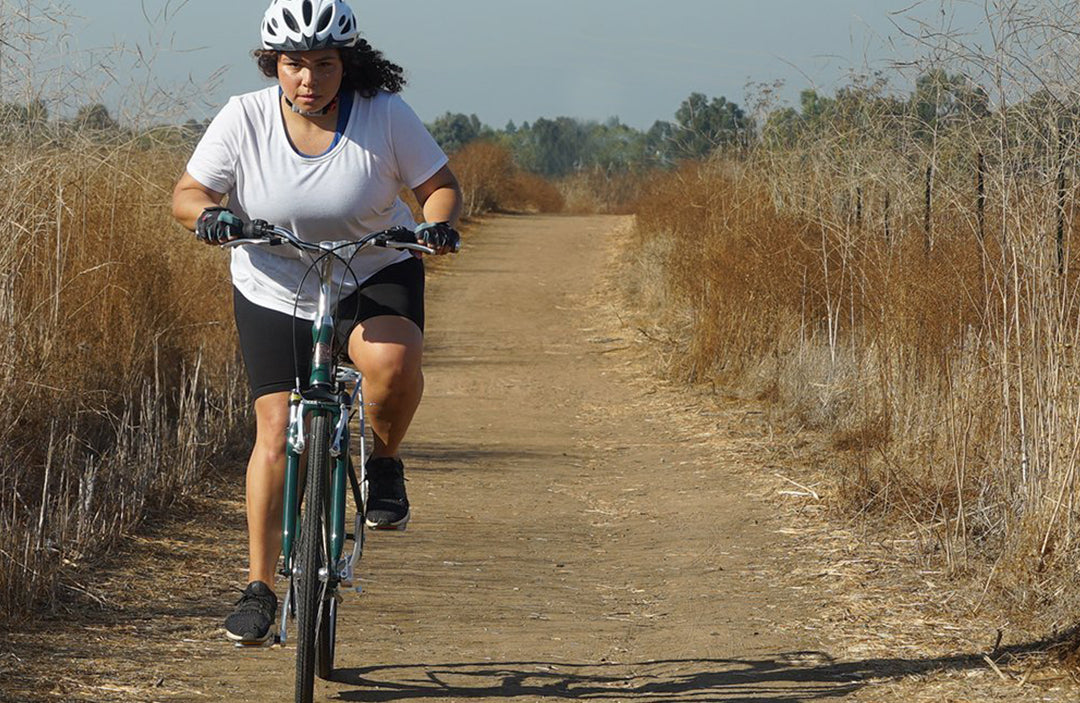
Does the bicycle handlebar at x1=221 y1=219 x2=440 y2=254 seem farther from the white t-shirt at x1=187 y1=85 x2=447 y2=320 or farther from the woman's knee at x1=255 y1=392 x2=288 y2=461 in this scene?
the woman's knee at x1=255 y1=392 x2=288 y2=461

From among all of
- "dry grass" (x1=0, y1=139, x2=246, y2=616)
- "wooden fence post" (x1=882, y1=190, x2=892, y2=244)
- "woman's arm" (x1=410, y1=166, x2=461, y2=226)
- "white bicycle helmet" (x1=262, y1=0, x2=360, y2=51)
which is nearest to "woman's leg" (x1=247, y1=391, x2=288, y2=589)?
"woman's arm" (x1=410, y1=166, x2=461, y2=226)

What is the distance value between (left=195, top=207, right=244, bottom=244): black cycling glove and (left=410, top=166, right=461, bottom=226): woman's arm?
0.69 m

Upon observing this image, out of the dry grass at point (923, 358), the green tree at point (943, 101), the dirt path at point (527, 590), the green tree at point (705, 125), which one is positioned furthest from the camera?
the green tree at point (705, 125)

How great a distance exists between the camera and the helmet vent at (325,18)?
15.3ft

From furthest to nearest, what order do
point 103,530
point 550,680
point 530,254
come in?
point 530,254 → point 103,530 → point 550,680

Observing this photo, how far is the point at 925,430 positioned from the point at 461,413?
4.64m

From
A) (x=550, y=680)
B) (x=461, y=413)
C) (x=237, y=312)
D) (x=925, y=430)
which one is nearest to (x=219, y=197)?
(x=237, y=312)

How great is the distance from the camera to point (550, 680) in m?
5.18

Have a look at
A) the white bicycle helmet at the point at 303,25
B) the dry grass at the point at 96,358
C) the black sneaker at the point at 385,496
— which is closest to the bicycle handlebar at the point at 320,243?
the white bicycle helmet at the point at 303,25

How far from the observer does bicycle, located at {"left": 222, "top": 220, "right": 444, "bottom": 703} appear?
4402 millimetres

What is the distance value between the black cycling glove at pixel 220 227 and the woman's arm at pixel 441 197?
693 millimetres

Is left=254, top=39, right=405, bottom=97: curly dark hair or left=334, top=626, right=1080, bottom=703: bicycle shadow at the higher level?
left=254, top=39, right=405, bottom=97: curly dark hair

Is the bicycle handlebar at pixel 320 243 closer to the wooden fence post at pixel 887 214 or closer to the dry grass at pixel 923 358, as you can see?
the dry grass at pixel 923 358

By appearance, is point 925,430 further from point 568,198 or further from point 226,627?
point 568,198
